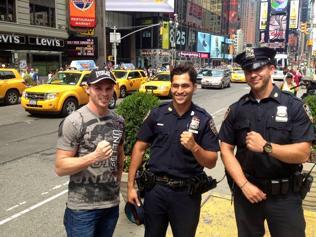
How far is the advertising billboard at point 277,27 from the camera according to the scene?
118375 millimetres

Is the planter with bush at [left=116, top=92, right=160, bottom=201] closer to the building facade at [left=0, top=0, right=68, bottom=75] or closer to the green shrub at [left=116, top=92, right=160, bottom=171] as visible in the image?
the green shrub at [left=116, top=92, right=160, bottom=171]

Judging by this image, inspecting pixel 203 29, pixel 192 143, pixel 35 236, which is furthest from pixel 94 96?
pixel 203 29

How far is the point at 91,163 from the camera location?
2.60 metres

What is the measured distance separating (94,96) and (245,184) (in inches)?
52.3

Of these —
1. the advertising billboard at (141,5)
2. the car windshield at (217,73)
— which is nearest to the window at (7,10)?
the car windshield at (217,73)

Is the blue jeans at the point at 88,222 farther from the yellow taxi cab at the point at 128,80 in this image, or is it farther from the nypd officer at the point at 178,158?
the yellow taxi cab at the point at 128,80

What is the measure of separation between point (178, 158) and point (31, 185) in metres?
4.16

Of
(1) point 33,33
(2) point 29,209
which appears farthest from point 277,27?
(2) point 29,209

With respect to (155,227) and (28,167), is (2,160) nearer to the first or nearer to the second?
(28,167)

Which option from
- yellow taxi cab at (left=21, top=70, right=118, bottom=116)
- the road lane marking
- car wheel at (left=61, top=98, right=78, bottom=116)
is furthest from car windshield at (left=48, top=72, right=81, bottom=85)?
the road lane marking

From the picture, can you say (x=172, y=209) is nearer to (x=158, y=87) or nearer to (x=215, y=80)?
(x=158, y=87)

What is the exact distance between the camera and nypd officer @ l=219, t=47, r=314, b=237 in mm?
2816

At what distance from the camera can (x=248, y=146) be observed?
109 inches

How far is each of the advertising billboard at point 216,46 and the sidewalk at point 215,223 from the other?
9687cm
